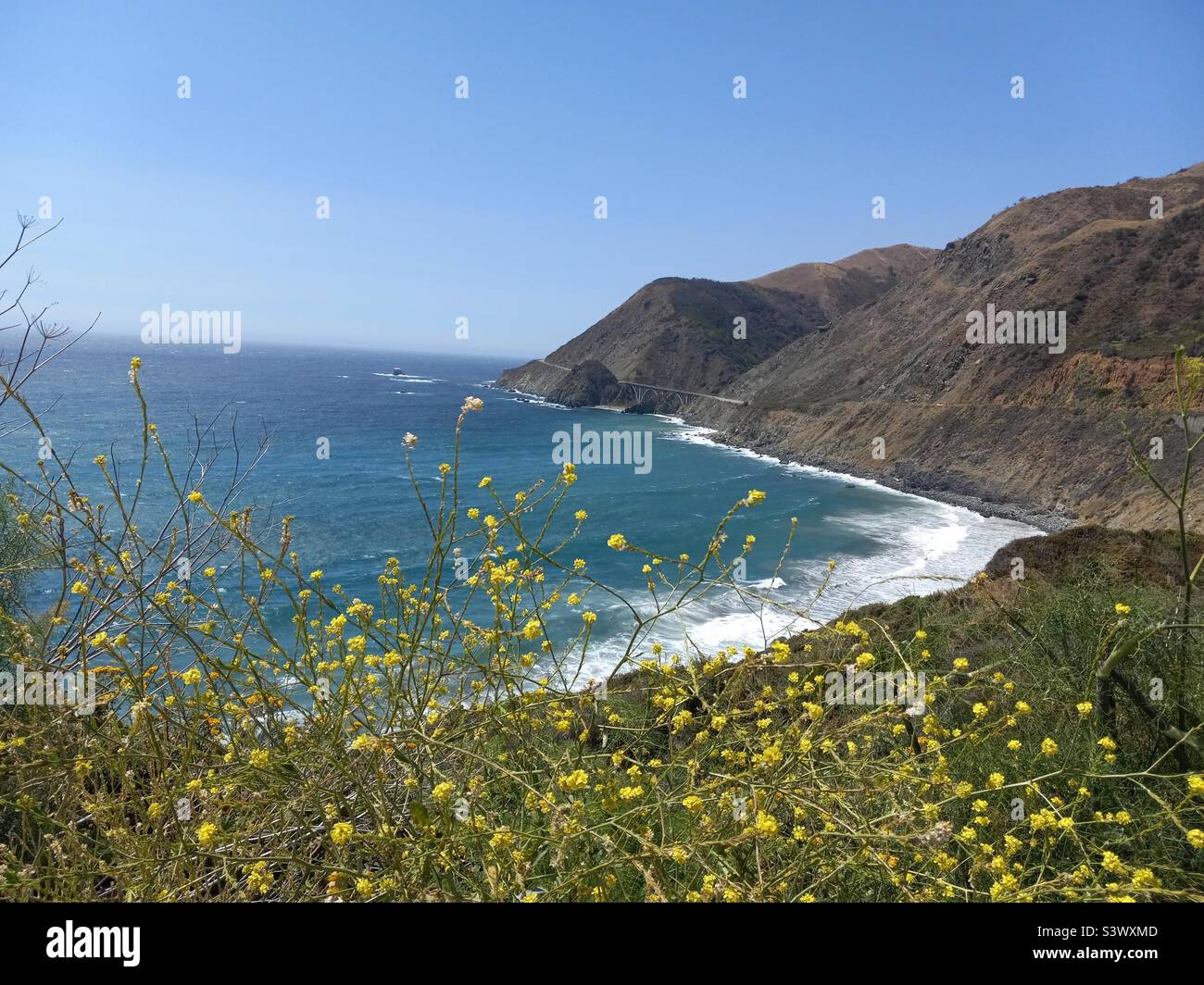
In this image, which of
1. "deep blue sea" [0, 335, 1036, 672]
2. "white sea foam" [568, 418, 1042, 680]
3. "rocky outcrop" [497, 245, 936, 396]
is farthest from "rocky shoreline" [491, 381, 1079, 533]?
"rocky outcrop" [497, 245, 936, 396]

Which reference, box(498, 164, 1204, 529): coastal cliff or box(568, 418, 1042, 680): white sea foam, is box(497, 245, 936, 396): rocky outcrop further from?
box(568, 418, 1042, 680): white sea foam

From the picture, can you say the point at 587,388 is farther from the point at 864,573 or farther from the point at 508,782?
the point at 508,782

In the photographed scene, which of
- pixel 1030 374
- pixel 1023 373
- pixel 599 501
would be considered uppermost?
pixel 1023 373

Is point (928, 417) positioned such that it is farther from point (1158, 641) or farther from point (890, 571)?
point (1158, 641)

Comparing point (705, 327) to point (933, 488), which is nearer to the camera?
point (933, 488)

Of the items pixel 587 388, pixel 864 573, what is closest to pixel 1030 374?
pixel 864 573

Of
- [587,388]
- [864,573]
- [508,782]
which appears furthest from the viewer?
[587,388]

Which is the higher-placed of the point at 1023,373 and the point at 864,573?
the point at 1023,373

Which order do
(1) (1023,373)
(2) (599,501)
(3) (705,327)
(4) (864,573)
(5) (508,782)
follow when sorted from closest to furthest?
(5) (508,782)
(4) (864,573)
(2) (599,501)
(1) (1023,373)
(3) (705,327)
